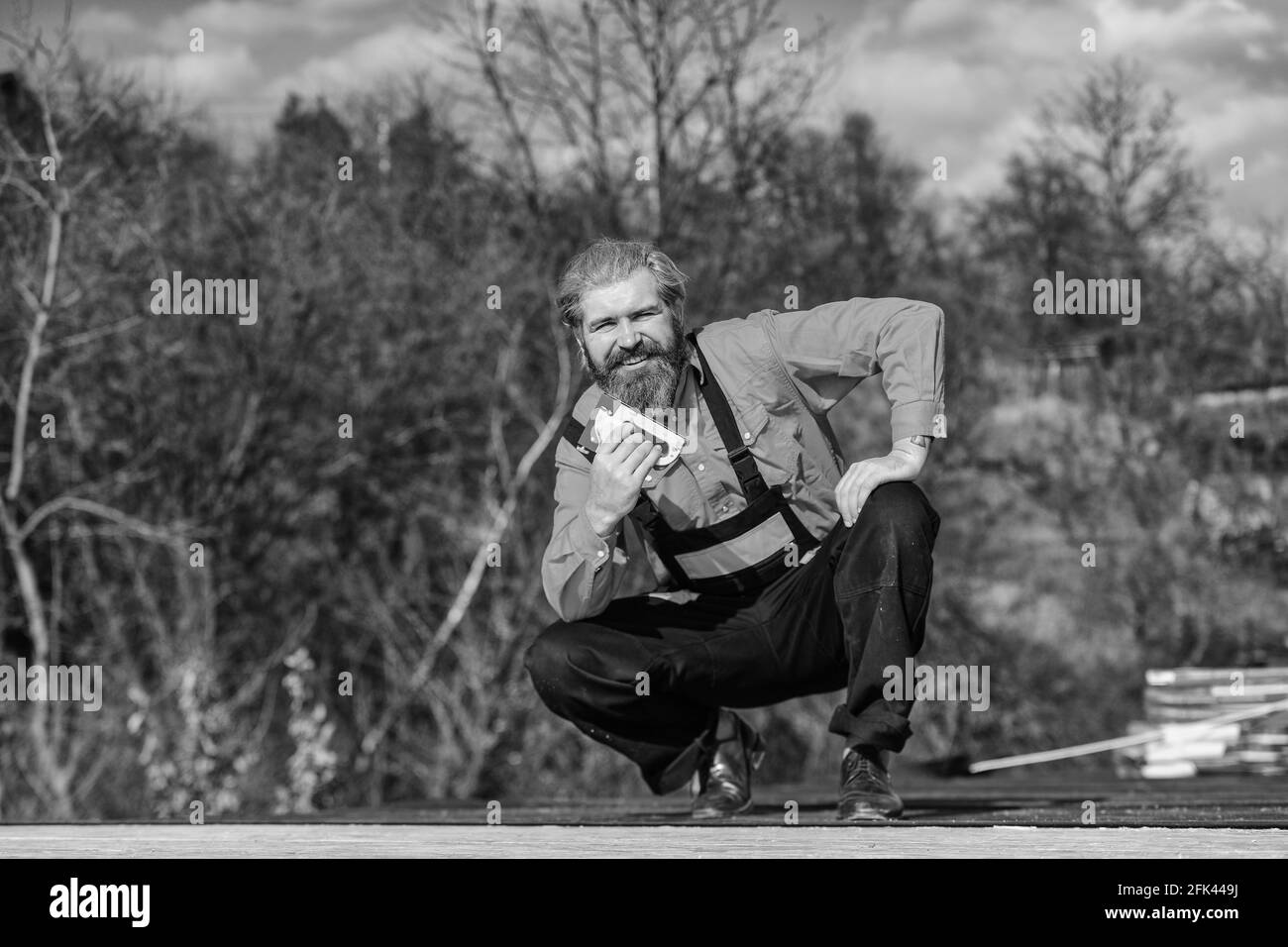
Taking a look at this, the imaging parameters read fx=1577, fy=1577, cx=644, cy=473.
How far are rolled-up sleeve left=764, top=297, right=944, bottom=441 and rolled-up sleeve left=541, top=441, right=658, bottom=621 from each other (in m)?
0.53

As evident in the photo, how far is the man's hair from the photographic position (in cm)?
349

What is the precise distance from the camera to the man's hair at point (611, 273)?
138 inches

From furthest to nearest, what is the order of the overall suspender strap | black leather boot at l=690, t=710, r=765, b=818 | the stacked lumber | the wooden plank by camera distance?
the stacked lumber → black leather boot at l=690, t=710, r=765, b=818 → the overall suspender strap → the wooden plank

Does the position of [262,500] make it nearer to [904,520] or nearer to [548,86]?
[548,86]

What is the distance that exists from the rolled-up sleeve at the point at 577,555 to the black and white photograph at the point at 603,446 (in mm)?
13

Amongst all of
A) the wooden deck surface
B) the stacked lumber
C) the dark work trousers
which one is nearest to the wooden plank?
the wooden deck surface

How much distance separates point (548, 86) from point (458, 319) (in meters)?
2.77

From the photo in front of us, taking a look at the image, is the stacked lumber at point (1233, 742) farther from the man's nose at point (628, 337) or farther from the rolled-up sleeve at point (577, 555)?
the man's nose at point (628, 337)

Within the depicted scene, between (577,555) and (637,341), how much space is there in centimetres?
49

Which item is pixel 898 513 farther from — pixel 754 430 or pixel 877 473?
pixel 754 430

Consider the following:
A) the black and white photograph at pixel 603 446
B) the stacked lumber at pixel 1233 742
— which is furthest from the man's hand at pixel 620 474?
the stacked lumber at pixel 1233 742

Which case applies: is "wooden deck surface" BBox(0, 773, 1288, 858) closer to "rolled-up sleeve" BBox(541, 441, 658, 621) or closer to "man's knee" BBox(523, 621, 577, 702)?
"man's knee" BBox(523, 621, 577, 702)

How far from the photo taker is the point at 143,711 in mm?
11516

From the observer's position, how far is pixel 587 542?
3.31 m
